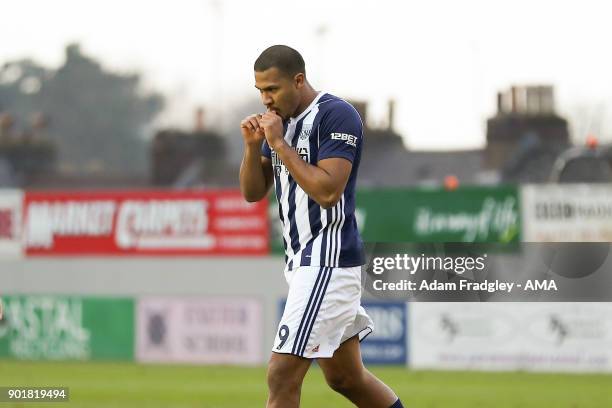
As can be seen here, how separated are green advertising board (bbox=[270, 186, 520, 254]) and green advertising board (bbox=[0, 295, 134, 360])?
311 cm

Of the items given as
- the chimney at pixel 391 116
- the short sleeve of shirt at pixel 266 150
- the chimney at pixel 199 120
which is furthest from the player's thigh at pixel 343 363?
the chimney at pixel 199 120

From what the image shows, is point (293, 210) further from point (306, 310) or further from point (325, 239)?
point (306, 310)

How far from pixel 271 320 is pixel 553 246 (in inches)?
432

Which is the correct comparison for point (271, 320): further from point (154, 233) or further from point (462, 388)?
point (462, 388)

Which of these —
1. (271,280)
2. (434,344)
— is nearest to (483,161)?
(271,280)

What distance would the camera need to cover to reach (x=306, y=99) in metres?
6.71

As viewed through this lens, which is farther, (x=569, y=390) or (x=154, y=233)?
(x=154, y=233)

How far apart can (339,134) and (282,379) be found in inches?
47.5

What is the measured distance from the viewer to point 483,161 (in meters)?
38.3

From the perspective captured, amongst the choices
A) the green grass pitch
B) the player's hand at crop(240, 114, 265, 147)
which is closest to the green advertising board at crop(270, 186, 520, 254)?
the green grass pitch

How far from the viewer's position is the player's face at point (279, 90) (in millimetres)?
6543

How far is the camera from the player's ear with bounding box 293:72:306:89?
21.7 feet

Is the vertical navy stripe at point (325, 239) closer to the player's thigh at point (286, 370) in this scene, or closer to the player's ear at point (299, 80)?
the player's thigh at point (286, 370)

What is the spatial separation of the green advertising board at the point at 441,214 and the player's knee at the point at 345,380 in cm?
1372
